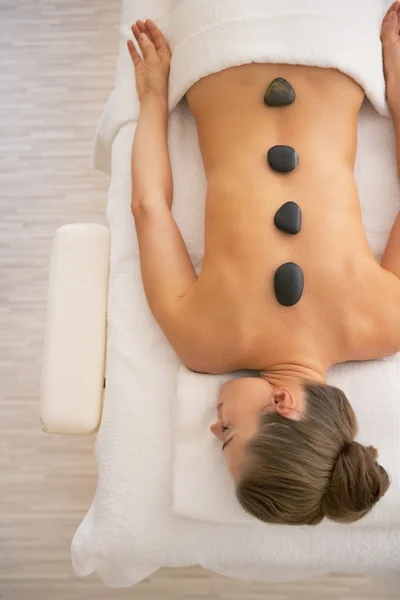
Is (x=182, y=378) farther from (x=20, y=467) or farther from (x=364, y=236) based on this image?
(x=20, y=467)

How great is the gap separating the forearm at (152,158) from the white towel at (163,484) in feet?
0.29

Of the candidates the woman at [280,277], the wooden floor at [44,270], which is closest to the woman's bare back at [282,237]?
the woman at [280,277]

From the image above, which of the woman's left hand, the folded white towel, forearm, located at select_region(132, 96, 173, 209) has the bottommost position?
forearm, located at select_region(132, 96, 173, 209)

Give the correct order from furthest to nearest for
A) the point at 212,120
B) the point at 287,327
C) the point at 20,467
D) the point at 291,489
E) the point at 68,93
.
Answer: the point at 68,93 < the point at 20,467 < the point at 212,120 < the point at 287,327 < the point at 291,489

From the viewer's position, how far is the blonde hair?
0.84 metres

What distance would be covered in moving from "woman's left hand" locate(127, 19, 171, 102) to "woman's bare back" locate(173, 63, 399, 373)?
0.44ft

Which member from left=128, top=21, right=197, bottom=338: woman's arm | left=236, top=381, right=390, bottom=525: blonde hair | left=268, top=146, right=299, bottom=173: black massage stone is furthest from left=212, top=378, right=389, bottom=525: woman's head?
left=268, top=146, right=299, bottom=173: black massage stone

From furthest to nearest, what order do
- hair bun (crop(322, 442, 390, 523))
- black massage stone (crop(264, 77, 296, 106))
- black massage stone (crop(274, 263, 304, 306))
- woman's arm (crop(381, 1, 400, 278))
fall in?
woman's arm (crop(381, 1, 400, 278))
black massage stone (crop(264, 77, 296, 106))
black massage stone (crop(274, 263, 304, 306))
hair bun (crop(322, 442, 390, 523))

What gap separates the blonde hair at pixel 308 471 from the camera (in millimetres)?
843

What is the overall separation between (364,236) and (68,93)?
125cm

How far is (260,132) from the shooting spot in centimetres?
108

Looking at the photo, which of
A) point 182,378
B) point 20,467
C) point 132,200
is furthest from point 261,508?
point 20,467

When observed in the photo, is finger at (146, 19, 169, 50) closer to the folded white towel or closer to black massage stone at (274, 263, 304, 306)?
the folded white towel

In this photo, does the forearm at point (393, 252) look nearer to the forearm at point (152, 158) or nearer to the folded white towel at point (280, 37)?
the folded white towel at point (280, 37)
